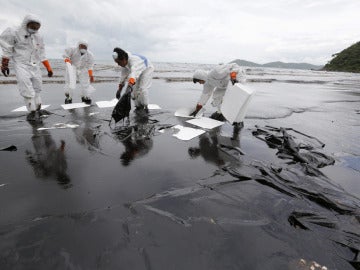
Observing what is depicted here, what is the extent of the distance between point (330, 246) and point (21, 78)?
6225 millimetres

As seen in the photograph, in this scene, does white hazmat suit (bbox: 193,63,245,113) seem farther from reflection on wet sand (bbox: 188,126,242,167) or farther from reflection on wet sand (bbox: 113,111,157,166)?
reflection on wet sand (bbox: 113,111,157,166)

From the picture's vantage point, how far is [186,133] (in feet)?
16.5

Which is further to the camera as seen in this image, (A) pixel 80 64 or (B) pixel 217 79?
(A) pixel 80 64

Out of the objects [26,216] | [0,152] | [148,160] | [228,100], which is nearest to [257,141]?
[228,100]

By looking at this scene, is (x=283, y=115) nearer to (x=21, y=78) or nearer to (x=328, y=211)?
(x=328, y=211)

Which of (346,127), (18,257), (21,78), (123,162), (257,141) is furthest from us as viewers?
(346,127)

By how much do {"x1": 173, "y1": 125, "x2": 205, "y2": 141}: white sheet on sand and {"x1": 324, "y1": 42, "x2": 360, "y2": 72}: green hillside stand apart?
229ft

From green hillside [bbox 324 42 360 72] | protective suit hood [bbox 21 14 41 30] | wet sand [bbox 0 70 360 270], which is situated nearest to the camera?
wet sand [bbox 0 70 360 270]

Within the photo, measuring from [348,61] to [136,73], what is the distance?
257 feet

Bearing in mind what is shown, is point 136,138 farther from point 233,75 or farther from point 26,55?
point 26,55

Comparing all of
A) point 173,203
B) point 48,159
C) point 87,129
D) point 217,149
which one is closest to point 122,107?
point 87,129

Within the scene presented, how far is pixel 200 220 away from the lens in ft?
7.45

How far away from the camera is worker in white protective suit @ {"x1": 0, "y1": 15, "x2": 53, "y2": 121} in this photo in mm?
5062

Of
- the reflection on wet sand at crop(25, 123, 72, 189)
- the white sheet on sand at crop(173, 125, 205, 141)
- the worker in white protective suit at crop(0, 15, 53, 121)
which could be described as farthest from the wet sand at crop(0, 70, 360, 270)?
the worker in white protective suit at crop(0, 15, 53, 121)
